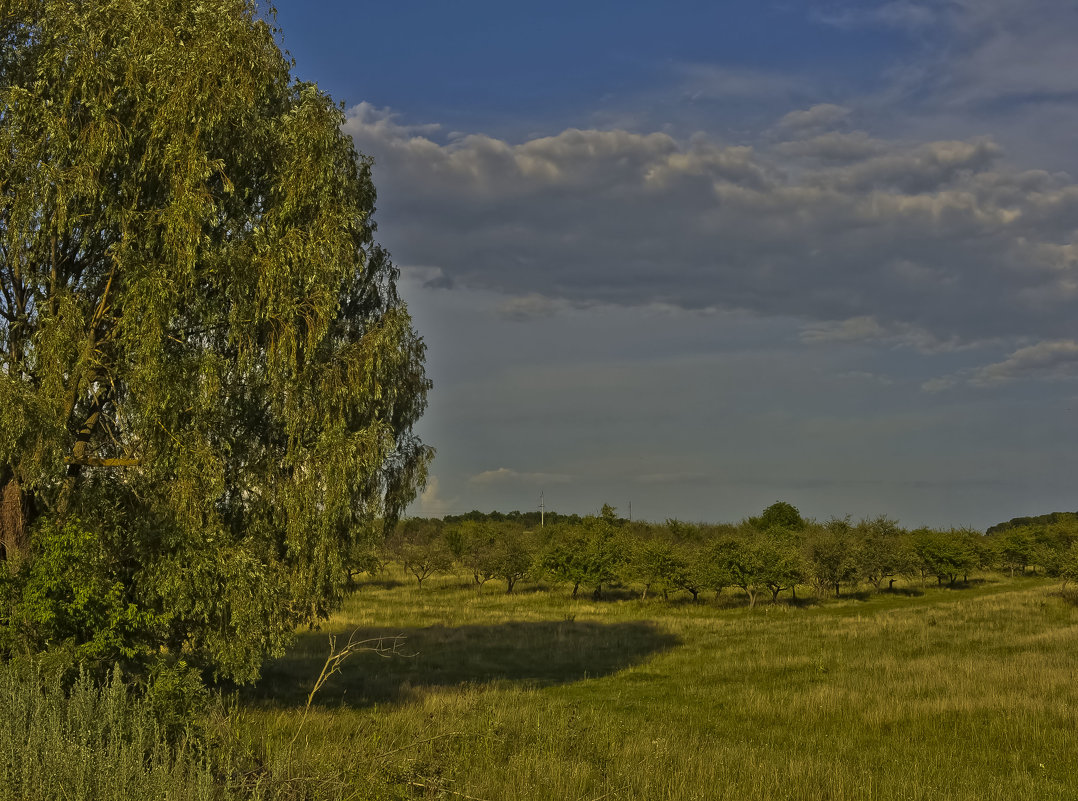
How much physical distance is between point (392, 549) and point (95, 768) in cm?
9032

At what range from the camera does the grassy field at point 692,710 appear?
41.0 ft

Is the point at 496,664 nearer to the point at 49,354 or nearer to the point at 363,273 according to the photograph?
A: the point at 363,273

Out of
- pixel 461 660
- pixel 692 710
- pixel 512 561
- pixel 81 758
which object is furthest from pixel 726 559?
pixel 81 758

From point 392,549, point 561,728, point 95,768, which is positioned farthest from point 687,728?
point 392,549

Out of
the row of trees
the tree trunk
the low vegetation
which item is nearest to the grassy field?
the low vegetation

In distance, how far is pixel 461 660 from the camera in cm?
3322

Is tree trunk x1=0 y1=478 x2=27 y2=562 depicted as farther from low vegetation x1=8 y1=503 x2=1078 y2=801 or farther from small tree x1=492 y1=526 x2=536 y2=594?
small tree x1=492 y1=526 x2=536 y2=594

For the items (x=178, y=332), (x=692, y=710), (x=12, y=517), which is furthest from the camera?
(x=692, y=710)

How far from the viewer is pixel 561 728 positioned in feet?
52.4

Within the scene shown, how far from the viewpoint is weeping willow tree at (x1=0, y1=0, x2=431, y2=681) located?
14.0m

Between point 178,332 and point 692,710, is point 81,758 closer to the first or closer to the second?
point 178,332

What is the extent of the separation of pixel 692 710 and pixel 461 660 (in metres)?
13.3

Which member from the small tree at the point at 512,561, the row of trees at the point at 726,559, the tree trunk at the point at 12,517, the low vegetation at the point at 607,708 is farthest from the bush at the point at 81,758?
the small tree at the point at 512,561

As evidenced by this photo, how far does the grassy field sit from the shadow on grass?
154 millimetres
